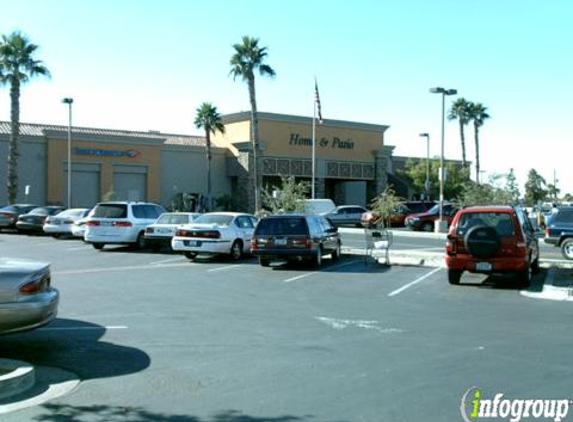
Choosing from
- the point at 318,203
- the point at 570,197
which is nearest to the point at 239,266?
the point at 318,203

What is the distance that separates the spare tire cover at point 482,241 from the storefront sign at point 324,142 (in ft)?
150

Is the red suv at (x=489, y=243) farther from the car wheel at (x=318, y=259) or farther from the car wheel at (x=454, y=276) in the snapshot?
the car wheel at (x=318, y=259)

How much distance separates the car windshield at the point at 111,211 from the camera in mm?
23609

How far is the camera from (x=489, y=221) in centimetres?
1469

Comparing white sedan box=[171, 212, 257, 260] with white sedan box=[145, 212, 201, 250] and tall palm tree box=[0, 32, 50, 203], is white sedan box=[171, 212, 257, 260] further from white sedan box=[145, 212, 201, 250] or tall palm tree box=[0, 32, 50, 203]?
tall palm tree box=[0, 32, 50, 203]

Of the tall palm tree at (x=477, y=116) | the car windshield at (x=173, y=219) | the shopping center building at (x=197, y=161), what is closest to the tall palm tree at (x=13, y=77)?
the shopping center building at (x=197, y=161)

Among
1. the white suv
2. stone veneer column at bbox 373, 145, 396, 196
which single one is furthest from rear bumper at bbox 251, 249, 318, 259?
stone veneer column at bbox 373, 145, 396, 196

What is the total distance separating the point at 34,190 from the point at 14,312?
140 ft

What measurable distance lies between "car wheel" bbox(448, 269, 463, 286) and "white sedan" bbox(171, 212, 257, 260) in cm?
732

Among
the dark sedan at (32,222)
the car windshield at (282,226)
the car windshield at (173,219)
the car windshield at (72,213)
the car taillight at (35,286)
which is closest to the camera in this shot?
the car taillight at (35,286)

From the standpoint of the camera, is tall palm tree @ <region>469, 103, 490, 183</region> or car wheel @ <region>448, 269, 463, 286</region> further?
tall palm tree @ <region>469, 103, 490, 183</region>

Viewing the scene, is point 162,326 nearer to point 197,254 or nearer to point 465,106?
point 197,254
